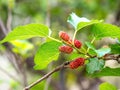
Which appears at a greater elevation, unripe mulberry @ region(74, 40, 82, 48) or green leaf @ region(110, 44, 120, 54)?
unripe mulberry @ region(74, 40, 82, 48)

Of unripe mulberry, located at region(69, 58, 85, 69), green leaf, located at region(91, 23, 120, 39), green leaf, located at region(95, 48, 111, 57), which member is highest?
green leaf, located at region(91, 23, 120, 39)

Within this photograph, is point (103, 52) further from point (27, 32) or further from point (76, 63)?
point (27, 32)

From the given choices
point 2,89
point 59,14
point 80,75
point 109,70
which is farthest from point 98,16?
point 109,70

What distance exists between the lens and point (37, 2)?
276 centimetres

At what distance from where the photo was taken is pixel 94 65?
0.66m

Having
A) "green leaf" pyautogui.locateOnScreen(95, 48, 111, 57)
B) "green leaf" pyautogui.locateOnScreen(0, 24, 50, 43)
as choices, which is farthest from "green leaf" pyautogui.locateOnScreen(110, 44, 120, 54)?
"green leaf" pyautogui.locateOnScreen(0, 24, 50, 43)

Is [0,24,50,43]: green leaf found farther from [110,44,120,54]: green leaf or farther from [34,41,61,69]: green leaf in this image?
[110,44,120,54]: green leaf

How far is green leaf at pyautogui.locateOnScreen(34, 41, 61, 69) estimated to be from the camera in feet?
2.25

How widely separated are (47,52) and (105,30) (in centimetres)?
13

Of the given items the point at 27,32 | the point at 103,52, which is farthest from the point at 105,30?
the point at 27,32

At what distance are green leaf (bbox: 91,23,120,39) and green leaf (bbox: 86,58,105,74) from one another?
0.18ft

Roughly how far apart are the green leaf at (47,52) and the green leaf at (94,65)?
8 centimetres

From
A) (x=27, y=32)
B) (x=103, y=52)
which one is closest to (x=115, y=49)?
(x=103, y=52)

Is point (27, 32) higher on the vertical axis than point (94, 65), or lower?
higher
